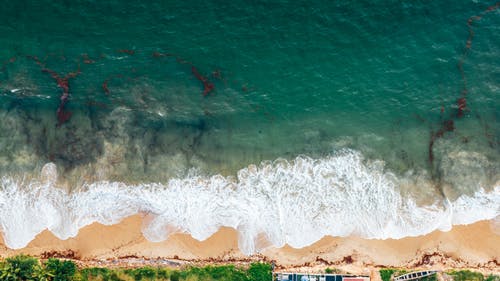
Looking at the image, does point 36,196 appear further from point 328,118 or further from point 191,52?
point 328,118

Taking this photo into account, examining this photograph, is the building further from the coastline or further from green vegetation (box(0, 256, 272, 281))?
green vegetation (box(0, 256, 272, 281))

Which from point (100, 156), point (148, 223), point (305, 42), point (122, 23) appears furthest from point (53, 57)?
point (305, 42)

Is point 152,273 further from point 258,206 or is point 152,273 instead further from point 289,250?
point 289,250

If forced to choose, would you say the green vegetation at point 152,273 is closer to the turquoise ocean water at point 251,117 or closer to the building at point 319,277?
the building at point 319,277

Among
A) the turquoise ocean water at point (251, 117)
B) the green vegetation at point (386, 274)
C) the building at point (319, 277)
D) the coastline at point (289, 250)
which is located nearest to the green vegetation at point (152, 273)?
the coastline at point (289, 250)

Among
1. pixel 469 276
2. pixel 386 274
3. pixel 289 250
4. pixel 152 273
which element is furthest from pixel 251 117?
pixel 469 276

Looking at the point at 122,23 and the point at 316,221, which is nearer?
the point at 316,221

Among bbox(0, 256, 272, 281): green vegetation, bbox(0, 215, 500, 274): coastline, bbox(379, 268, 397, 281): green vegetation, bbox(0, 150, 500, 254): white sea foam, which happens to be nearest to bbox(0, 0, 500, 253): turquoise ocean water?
bbox(0, 150, 500, 254): white sea foam
